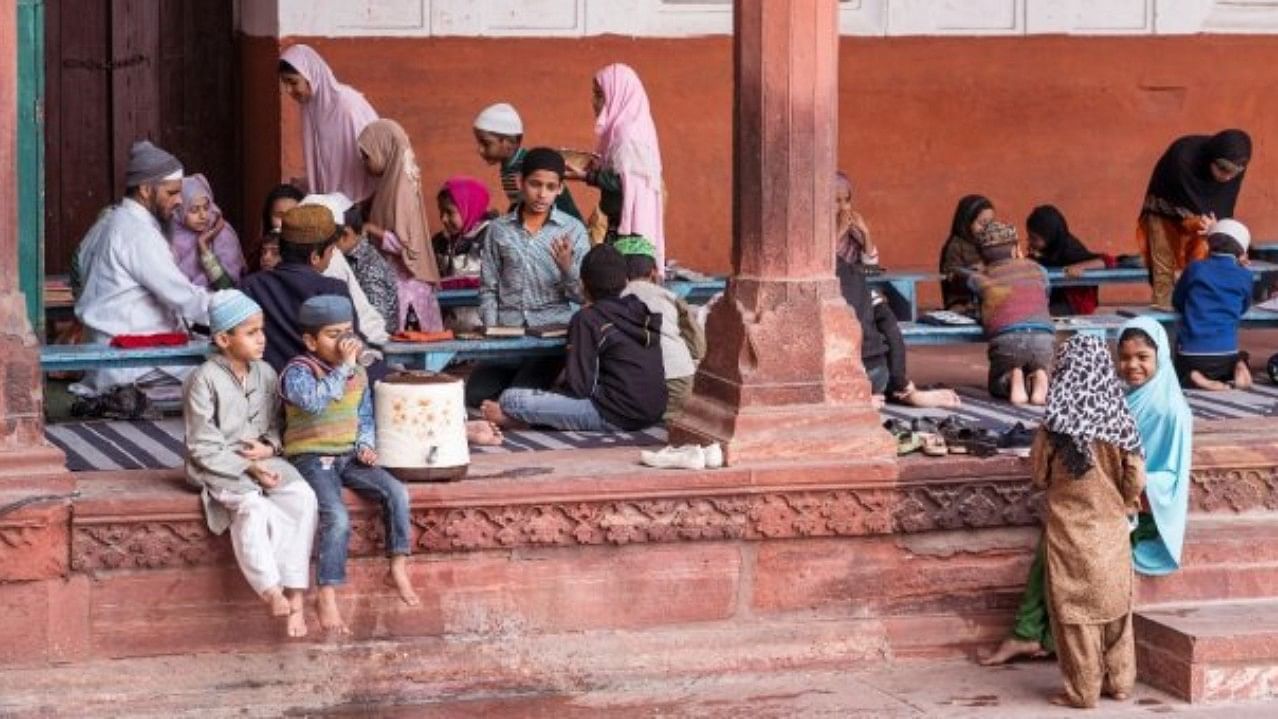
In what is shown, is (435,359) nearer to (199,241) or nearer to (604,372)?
(604,372)

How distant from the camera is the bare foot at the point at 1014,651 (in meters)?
10.6

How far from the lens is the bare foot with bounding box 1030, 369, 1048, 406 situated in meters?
12.4

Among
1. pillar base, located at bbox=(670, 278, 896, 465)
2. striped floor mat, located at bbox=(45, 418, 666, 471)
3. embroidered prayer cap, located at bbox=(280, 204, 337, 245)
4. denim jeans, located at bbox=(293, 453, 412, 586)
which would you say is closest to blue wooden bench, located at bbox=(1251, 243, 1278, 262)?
striped floor mat, located at bbox=(45, 418, 666, 471)

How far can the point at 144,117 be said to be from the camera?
15.4 metres

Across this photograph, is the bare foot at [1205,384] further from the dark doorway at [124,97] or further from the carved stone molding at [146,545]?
the dark doorway at [124,97]

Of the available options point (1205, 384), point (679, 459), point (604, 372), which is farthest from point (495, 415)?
point (1205, 384)

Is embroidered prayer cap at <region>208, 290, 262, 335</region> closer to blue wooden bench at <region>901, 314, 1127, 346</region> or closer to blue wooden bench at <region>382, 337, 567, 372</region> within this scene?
blue wooden bench at <region>382, 337, 567, 372</region>

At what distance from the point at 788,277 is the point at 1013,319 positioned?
2.29 m

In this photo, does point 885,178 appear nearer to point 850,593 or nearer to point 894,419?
point 894,419

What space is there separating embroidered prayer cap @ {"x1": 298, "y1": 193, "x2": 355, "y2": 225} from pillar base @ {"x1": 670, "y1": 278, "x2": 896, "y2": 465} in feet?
5.54

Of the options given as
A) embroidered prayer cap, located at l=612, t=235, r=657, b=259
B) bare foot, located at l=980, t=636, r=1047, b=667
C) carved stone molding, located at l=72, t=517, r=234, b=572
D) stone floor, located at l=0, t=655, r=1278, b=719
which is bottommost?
stone floor, located at l=0, t=655, r=1278, b=719

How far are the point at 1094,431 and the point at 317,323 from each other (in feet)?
8.23

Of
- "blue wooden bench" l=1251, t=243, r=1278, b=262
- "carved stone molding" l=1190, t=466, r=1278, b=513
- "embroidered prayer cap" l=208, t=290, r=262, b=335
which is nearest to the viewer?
"embroidered prayer cap" l=208, t=290, r=262, b=335

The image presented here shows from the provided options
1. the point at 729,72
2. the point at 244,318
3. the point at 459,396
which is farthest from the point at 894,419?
the point at 729,72
